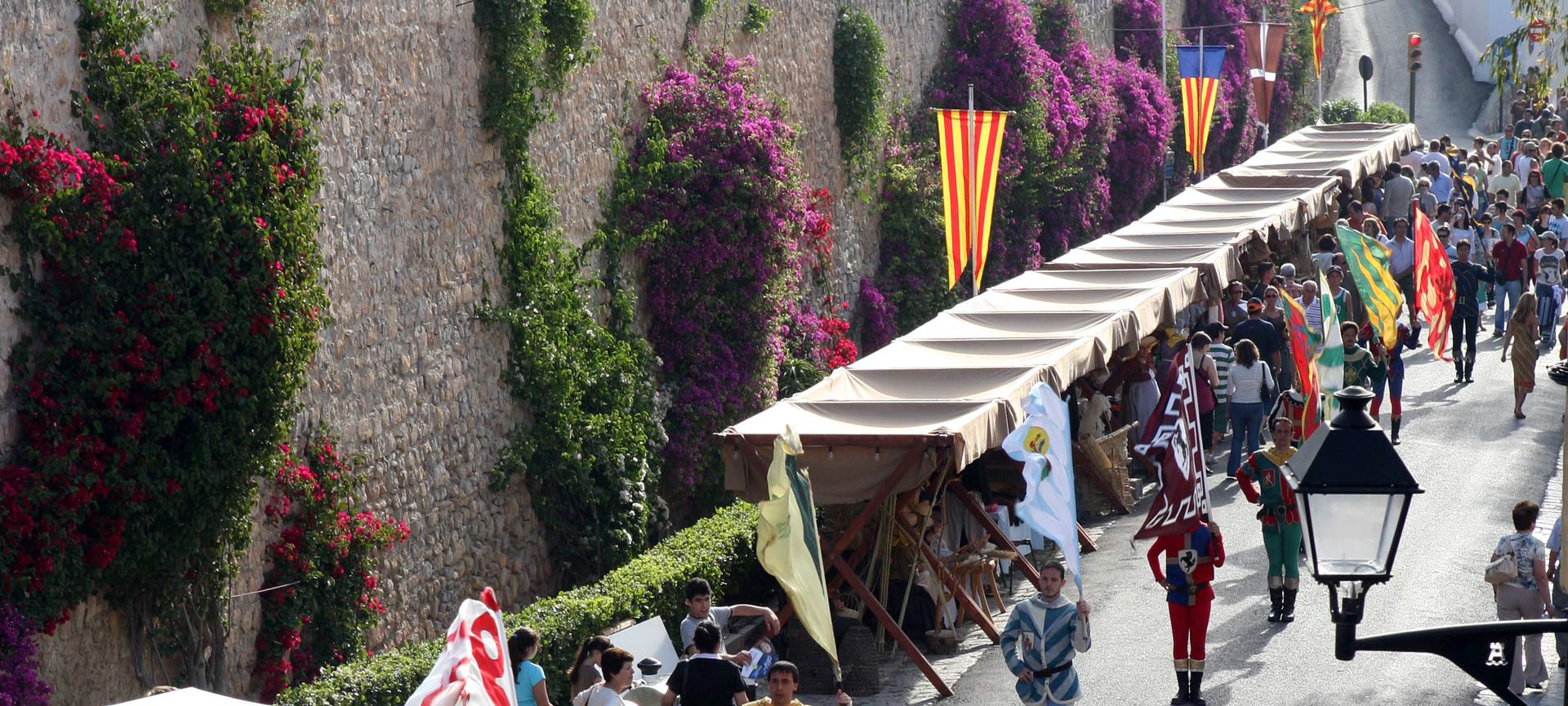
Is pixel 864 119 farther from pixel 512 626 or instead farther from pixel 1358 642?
pixel 1358 642

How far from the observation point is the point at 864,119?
2117 centimetres

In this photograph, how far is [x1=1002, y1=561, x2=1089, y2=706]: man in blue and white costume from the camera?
31.4 ft

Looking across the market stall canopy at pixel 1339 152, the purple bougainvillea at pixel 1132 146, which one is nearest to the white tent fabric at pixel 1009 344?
the market stall canopy at pixel 1339 152

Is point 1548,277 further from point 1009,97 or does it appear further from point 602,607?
point 602,607

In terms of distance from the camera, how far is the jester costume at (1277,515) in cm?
1200

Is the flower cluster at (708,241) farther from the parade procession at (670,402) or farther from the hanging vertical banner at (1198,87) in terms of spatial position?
the hanging vertical banner at (1198,87)

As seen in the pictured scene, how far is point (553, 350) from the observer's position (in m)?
14.9

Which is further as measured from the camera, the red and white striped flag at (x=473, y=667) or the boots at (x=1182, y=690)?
the boots at (x=1182, y=690)

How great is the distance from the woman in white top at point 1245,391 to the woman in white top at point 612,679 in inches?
A: 331

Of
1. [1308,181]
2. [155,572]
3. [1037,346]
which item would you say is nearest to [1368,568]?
[155,572]

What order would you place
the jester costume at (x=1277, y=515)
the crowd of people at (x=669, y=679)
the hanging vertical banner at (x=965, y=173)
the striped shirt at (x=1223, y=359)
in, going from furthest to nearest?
the hanging vertical banner at (x=965, y=173)
the striped shirt at (x=1223, y=359)
the jester costume at (x=1277, y=515)
the crowd of people at (x=669, y=679)

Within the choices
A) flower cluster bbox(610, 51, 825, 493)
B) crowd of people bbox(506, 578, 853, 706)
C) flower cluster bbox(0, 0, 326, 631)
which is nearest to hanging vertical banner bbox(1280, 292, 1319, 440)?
flower cluster bbox(610, 51, 825, 493)

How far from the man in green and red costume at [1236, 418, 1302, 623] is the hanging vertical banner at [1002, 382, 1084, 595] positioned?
171 cm

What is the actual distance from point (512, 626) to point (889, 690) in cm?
247
